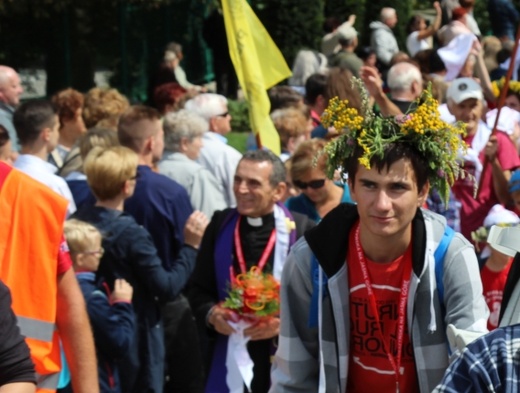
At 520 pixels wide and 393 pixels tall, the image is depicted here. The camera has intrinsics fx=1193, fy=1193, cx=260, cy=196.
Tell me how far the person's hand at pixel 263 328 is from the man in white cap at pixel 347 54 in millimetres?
8867

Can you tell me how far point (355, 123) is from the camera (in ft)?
14.7

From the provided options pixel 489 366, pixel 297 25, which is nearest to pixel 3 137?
pixel 489 366

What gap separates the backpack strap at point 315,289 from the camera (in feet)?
14.3

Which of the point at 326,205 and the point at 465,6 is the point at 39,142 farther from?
the point at 465,6

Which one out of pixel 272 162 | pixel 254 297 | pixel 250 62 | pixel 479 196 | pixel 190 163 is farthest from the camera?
pixel 190 163

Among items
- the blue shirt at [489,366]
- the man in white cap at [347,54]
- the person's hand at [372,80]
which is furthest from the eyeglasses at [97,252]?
the man in white cap at [347,54]

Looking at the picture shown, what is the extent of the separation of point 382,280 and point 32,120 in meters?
4.27

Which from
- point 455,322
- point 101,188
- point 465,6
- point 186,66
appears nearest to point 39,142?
point 101,188

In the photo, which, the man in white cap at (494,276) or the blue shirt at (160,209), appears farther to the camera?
→ the blue shirt at (160,209)

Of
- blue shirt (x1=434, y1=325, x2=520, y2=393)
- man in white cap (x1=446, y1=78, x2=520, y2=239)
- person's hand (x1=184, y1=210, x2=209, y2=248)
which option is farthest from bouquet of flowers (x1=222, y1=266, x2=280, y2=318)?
blue shirt (x1=434, y1=325, x2=520, y2=393)

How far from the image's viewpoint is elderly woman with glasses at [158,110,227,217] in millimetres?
8734

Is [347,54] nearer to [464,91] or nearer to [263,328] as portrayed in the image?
[464,91]

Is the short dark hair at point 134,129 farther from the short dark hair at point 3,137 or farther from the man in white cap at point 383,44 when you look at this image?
the man in white cap at point 383,44

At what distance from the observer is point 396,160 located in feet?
14.2
